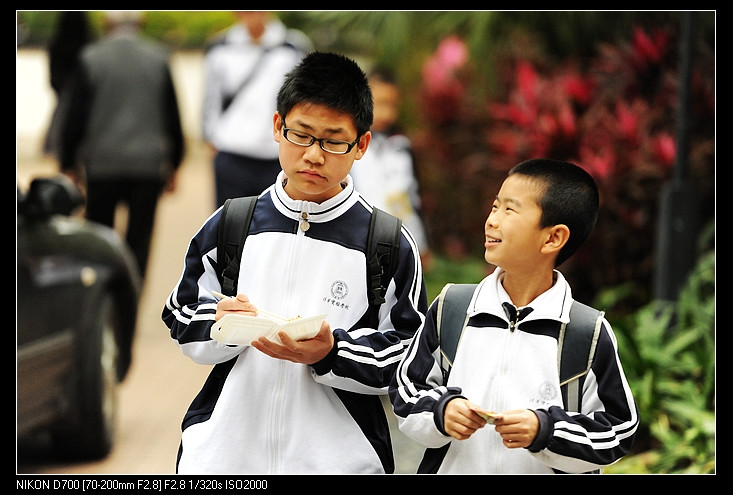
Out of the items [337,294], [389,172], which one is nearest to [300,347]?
[337,294]

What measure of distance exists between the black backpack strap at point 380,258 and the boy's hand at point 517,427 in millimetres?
493

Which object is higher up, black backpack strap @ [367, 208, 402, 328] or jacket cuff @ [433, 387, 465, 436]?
black backpack strap @ [367, 208, 402, 328]

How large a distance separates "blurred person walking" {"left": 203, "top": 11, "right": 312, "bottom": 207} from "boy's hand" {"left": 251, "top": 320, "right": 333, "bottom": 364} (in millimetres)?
3417

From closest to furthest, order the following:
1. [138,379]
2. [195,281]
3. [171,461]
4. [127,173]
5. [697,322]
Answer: [195,281] → [171,461] → [697,322] → [138,379] → [127,173]

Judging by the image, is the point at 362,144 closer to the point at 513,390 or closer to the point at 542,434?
the point at 513,390

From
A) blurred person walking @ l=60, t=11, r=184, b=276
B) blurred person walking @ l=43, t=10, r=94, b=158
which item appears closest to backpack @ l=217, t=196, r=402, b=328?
blurred person walking @ l=60, t=11, r=184, b=276

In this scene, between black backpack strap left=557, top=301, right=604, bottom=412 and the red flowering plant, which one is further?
the red flowering plant

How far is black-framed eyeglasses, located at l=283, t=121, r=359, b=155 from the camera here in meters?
3.07

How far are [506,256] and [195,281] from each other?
82 cm

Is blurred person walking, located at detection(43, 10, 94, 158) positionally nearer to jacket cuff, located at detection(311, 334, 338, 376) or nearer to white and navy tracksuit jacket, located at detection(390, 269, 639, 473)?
jacket cuff, located at detection(311, 334, 338, 376)

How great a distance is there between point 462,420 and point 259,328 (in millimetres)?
521
